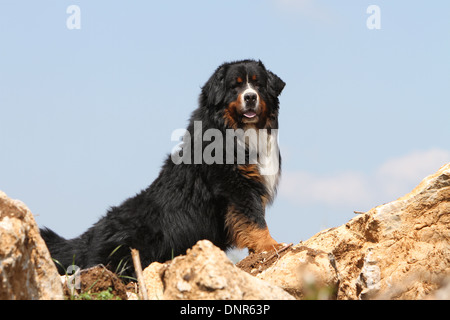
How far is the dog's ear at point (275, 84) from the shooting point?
812 cm

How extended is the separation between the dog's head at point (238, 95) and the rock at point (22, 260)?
157 inches

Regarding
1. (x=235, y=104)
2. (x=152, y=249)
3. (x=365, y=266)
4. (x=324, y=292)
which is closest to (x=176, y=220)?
(x=152, y=249)

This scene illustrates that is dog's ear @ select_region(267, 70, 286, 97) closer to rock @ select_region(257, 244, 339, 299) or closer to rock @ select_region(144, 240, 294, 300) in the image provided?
rock @ select_region(257, 244, 339, 299)

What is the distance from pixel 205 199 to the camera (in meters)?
7.18

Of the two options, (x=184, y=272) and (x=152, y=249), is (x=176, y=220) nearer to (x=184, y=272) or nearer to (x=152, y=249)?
(x=152, y=249)

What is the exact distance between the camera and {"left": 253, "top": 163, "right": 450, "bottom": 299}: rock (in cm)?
611

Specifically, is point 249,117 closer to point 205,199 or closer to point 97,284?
point 205,199

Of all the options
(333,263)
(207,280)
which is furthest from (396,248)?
(207,280)

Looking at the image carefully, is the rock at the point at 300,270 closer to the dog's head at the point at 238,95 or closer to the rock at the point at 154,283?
the rock at the point at 154,283

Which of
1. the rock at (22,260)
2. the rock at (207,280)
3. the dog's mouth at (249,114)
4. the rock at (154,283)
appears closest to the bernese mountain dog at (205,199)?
the dog's mouth at (249,114)

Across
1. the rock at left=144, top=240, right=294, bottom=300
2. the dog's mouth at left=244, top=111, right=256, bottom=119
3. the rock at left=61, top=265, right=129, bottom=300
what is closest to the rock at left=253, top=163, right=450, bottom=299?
the rock at left=61, top=265, right=129, bottom=300

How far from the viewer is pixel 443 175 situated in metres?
6.57

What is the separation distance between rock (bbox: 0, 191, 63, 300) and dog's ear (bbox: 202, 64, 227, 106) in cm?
398

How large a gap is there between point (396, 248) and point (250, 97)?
2686 millimetres
